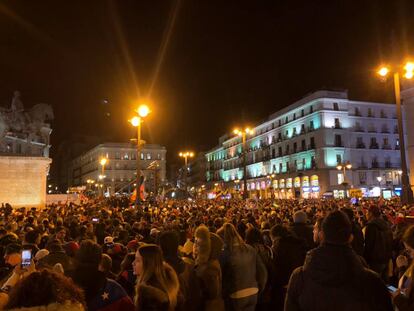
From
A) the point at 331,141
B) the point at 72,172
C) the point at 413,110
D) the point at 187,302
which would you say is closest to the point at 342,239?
the point at 187,302

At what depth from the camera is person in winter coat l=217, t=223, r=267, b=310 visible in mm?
A: 5094

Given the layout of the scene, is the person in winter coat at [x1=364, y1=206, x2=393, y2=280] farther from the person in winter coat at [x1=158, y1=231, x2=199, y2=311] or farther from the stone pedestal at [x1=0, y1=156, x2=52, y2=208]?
the stone pedestal at [x1=0, y1=156, x2=52, y2=208]

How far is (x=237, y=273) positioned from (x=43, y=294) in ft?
10.6

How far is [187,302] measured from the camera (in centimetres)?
416

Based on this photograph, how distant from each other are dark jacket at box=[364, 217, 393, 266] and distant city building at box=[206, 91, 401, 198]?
2111 inches

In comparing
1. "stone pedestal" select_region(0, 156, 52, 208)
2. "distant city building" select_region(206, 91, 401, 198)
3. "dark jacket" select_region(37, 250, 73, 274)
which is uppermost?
"distant city building" select_region(206, 91, 401, 198)

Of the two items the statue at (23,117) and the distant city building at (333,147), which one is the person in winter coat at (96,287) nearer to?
the statue at (23,117)

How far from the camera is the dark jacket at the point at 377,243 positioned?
6820 mm

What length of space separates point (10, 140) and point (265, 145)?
4808 cm

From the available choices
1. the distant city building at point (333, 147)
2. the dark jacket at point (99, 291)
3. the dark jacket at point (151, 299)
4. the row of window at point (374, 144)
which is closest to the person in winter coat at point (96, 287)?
the dark jacket at point (99, 291)

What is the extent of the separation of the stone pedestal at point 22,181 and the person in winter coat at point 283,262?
28.7 metres

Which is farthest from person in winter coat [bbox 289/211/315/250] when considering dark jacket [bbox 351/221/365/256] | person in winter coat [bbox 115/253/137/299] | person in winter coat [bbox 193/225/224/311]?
person in winter coat [bbox 115/253/137/299]

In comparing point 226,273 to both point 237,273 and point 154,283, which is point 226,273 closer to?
point 237,273

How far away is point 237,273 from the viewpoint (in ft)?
16.7
